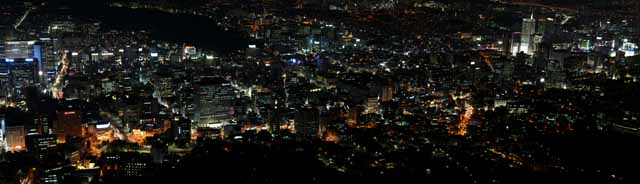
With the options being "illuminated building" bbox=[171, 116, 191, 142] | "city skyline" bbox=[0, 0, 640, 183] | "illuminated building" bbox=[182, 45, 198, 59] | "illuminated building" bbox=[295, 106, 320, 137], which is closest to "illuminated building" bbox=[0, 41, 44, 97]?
"city skyline" bbox=[0, 0, 640, 183]

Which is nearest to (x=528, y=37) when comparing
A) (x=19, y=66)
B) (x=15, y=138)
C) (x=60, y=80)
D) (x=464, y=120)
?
(x=464, y=120)

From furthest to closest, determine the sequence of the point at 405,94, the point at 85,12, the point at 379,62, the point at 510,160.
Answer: the point at 85,12
the point at 379,62
the point at 405,94
the point at 510,160

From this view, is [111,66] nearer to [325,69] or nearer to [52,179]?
[325,69]

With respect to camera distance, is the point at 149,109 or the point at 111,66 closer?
the point at 149,109

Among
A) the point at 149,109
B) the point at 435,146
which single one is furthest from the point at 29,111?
the point at 435,146

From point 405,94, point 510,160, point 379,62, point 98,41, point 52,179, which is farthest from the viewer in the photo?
point 98,41

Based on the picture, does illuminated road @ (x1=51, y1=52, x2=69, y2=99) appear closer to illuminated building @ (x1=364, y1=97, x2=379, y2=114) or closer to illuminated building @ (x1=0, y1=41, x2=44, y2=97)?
illuminated building @ (x1=0, y1=41, x2=44, y2=97)

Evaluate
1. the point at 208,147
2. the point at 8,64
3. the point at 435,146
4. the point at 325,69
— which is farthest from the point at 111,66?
the point at 435,146

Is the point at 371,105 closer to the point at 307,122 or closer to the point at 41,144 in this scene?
the point at 307,122

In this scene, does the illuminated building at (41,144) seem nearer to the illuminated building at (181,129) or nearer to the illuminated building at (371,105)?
the illuminated building at (181,129)
